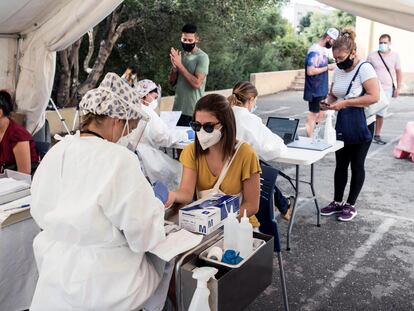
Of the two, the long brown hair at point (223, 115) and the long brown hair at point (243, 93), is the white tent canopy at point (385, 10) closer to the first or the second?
the long brown hair at point (223, 115)

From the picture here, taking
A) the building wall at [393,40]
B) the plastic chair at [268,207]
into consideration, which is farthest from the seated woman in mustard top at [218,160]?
the building wall at [393,40]

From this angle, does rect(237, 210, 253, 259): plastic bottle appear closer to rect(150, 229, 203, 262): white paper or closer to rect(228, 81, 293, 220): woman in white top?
rect(150, 229, 203, 262): white paper

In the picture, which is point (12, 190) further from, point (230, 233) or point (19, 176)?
point (230, 233)

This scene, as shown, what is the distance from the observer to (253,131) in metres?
3.40

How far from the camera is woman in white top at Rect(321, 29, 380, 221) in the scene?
3613 mm

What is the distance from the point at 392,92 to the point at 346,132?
4229mm

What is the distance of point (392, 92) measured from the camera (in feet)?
24.6

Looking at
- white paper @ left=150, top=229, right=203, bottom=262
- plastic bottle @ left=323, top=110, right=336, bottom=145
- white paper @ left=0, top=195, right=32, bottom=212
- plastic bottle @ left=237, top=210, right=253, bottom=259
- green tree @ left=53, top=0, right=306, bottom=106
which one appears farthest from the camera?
green tree @ left=53, top=0, right=306, bottom=106

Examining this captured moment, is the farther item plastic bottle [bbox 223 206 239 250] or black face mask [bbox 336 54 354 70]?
black face mask [bbox 336 54 354 70]

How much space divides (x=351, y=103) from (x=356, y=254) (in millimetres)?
1209

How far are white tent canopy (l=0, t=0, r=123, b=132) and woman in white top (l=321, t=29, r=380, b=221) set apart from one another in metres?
1.85

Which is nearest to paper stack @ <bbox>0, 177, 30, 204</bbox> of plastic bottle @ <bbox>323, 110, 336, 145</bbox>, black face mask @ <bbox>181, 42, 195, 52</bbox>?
plastic bottle @ <bbox>323, 110, 336, 145</bbox>

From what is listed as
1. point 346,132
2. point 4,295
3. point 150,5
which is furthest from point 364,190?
point 150,5

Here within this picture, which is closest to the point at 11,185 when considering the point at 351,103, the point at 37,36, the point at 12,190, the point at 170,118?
the point at 12,190
